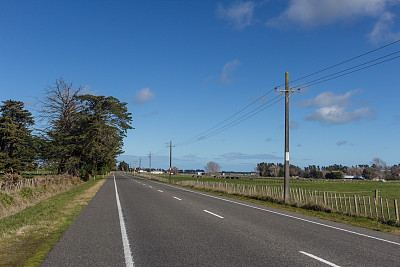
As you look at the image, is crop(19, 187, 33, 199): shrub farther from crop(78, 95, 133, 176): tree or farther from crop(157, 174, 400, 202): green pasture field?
crop(157, 174, 400, 202): green pasture field

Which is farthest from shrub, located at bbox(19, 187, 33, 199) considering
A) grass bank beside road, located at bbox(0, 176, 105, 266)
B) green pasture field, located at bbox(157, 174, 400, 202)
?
green pasture field, located at bbox(157, 174, 400, 202)

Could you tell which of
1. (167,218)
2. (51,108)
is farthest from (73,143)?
(167,218)

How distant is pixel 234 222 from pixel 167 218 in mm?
2655

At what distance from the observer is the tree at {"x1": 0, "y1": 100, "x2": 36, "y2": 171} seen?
5799 centimetres

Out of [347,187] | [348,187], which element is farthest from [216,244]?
[348,187]

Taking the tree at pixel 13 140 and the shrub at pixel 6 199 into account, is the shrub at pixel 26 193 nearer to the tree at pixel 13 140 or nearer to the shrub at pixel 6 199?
the shrub at pixel 6 199

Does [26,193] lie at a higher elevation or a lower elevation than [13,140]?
lower

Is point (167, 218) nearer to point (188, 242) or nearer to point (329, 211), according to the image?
point (188, 242)

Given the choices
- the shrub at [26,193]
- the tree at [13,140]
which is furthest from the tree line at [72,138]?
the shrub at [26,193]

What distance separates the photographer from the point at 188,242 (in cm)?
766

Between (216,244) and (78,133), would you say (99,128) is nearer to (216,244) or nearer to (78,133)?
(78,133)

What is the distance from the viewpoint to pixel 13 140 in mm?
58125

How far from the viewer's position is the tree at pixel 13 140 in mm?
57987

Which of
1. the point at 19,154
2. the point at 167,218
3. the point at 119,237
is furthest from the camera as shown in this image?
the point at 19,154
